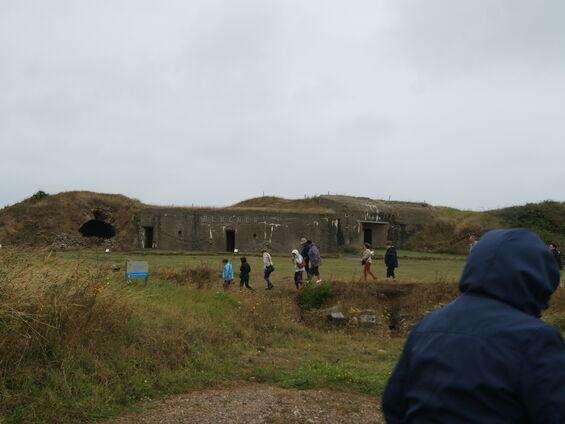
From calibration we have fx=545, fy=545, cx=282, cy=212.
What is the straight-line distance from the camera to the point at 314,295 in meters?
13.4

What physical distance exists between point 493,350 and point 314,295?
11.7 meters

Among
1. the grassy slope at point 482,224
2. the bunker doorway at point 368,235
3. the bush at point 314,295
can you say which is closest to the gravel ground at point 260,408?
the bush at point 314,295

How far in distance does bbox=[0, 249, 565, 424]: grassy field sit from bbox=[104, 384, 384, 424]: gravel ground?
28 cm

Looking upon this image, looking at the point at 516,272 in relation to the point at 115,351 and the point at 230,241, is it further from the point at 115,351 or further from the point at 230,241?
the point at 230,241

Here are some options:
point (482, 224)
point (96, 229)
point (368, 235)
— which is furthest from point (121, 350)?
point (96, 229)

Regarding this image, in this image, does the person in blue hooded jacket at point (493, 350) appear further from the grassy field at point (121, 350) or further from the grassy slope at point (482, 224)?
the grassy slope at point (482, 224)

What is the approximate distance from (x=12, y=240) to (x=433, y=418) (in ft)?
104

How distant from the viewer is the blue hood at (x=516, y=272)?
188 centimetres

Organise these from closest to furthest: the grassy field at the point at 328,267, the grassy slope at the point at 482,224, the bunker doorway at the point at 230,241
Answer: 1. the grassy field at the point at 328,267
2. the bunker doorway at the point at 230,241
3. the grassy slope at the point at 482,224

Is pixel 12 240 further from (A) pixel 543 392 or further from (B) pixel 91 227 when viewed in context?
(A) pixel 543 392

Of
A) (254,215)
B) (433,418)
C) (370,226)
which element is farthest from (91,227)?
(433,418)

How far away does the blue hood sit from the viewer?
1.88 metres

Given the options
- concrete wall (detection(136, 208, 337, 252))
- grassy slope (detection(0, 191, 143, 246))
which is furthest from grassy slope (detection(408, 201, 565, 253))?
grassy slope (detection(0, 191, 143, 246))

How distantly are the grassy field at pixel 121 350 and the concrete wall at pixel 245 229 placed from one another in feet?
57.7
